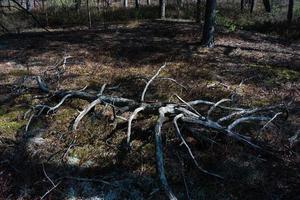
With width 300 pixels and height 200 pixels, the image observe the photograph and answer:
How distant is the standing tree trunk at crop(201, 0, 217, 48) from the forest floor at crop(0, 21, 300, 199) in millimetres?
397

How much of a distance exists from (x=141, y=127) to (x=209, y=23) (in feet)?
24.2

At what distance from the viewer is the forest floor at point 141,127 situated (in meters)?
7.64

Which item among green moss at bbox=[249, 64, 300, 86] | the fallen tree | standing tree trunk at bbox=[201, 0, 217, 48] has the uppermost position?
standing tree trunk at bbox=[201, 0, 217, 48]

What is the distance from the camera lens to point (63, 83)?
12.6 m

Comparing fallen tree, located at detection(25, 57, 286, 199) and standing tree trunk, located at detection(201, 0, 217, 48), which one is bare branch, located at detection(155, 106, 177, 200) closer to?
fallen tree, located at detection(25, 57, 286, 199)

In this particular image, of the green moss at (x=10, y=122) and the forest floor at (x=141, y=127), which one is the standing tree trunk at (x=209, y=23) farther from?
the green moss at (x=10, y=122)

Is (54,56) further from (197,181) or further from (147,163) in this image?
(197,181)

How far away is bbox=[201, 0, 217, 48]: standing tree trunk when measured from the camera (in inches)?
591

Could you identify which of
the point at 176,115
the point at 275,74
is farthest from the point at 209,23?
the point at 176,115

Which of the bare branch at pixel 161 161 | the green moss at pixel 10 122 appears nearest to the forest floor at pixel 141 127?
the green moss at pixel 10 122

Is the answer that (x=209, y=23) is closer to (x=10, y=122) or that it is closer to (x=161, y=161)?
(x=10, y=122)

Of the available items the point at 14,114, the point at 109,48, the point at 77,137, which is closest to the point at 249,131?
the point at 77,137

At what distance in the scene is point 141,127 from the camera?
9547 mm

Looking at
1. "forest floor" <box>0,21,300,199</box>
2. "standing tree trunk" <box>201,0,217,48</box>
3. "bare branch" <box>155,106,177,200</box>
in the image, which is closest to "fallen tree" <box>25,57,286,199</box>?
"bare branch" <box>155,106,177,200</box>
